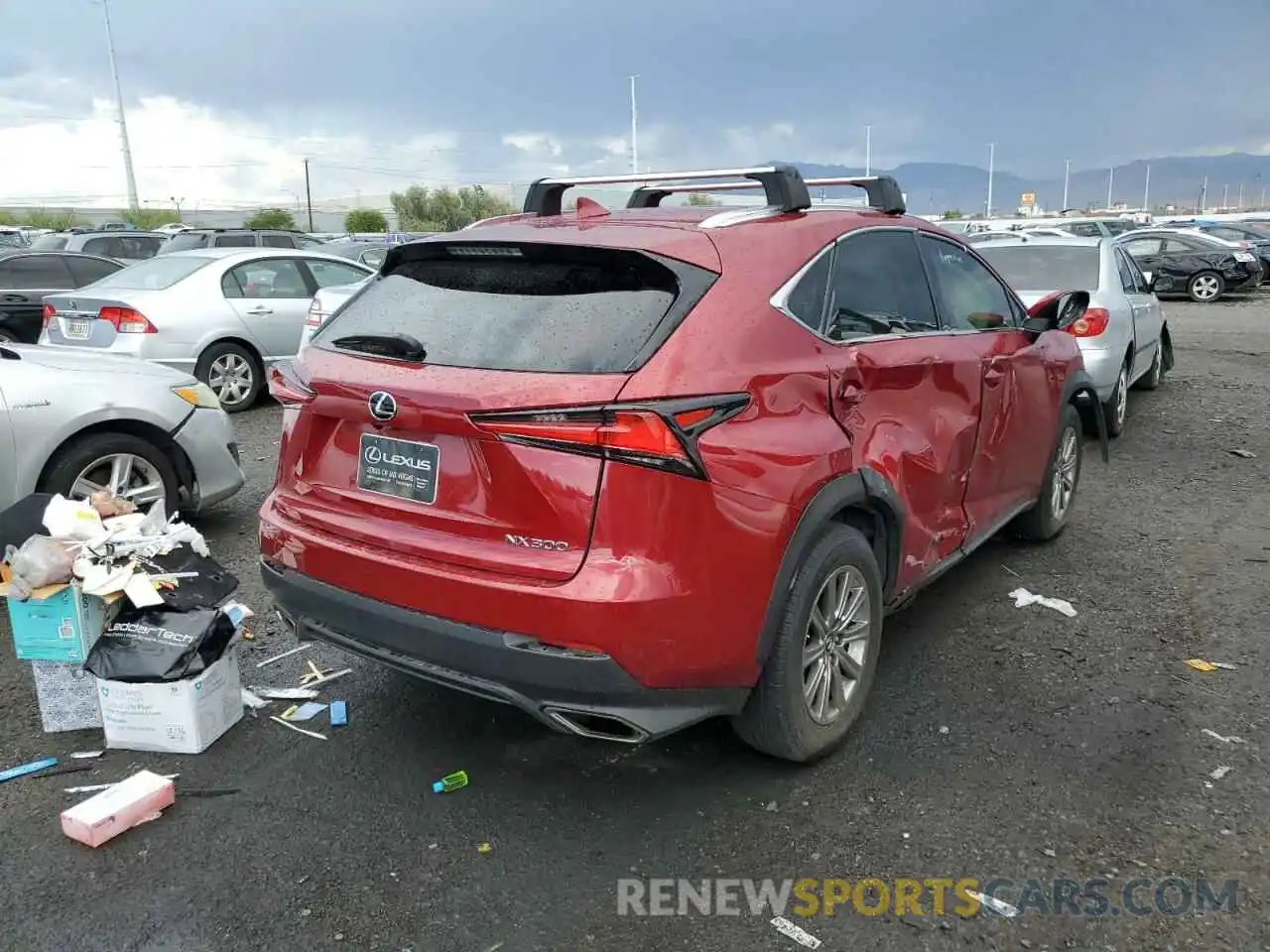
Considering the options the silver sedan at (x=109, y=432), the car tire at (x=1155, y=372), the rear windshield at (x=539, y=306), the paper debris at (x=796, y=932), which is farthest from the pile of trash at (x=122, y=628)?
the car tire at (x=1155, y=372)

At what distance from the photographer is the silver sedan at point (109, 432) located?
487 cm

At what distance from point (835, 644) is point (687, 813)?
75 cm

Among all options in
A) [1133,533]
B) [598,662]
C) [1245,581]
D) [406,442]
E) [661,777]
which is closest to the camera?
[598,662]

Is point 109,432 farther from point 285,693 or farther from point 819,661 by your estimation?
point 819,661

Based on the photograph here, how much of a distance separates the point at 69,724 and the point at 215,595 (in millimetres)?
702

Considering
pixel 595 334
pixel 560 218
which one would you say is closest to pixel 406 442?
pixel 595 334

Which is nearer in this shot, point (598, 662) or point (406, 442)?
point (598, 662)

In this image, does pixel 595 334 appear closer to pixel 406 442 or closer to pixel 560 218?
pixel 406 442

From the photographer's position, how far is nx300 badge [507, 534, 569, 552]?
2.72 metres

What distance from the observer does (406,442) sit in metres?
2.96

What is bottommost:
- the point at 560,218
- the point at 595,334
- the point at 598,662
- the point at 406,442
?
the point at 598,662

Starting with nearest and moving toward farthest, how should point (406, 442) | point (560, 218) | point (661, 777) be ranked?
point (406, 442) < point (661, 777) < point (560, 218)

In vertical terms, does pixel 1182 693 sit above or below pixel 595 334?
below

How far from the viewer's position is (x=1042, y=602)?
4.86 metres
